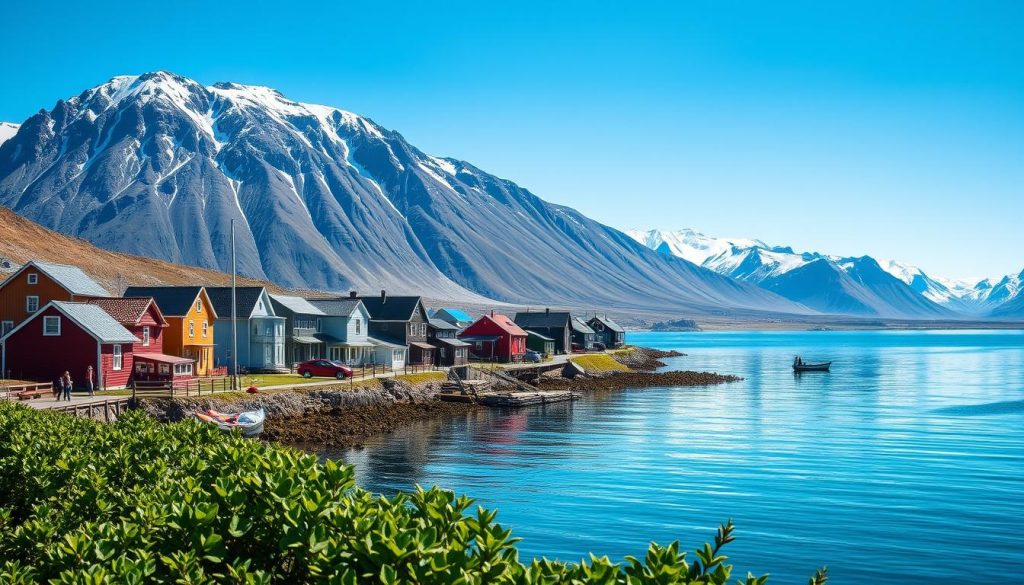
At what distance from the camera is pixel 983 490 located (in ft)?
144

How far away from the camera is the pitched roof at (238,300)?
86750 millimetres

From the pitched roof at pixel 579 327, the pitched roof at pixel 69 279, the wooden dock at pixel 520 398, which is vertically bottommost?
the wooden dock at pixel 520 398

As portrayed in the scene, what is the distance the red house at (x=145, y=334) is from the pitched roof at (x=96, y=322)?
1449 mm

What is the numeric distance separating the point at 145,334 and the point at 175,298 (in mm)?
10613

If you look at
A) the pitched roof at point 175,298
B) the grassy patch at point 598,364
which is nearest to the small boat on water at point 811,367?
the grassy patch at point 598,364

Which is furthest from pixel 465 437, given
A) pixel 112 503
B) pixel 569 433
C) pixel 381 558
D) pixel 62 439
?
pixel 381 558

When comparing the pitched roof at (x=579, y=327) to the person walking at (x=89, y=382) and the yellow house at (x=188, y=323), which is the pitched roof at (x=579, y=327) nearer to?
the yellow house at (x=188, y=323)

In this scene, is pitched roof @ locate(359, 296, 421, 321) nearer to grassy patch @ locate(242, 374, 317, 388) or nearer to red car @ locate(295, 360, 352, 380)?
red car @ locate(295, 360, 352, 380)

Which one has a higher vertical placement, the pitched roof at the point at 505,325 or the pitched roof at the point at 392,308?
the pitched roof at the point at 392,308

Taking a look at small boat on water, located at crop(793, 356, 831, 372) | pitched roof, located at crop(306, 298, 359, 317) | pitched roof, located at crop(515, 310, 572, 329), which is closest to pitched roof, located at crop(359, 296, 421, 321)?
pitched roof, located at crop(306, 298, 359, 317)

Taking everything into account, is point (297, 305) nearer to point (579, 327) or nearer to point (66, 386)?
point (66, 386)

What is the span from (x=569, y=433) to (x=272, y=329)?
3773 cm

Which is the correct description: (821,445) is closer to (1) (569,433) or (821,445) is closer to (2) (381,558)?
(1) (569,433)

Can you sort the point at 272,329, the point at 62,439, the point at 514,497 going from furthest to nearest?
1. the point at 272,329
2. the point at 514,497
3. the point at 62,439
